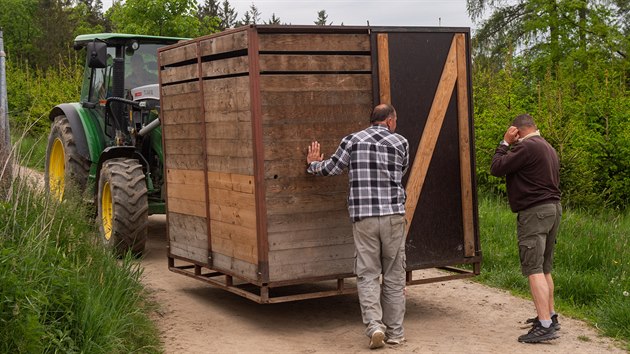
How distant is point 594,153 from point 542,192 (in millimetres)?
6384

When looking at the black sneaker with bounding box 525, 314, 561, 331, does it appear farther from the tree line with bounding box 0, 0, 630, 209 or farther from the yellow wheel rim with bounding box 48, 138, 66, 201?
the yellow wheel rim with bounding box 48, 138, 66, 201

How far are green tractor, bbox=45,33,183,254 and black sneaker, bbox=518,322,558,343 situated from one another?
15.2 feet

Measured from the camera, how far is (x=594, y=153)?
43.0ft

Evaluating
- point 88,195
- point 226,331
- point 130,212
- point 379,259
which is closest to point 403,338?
point 379,259

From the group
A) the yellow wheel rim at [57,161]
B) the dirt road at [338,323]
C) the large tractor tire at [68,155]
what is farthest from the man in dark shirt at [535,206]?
the yellow wheel rim at [57,161]

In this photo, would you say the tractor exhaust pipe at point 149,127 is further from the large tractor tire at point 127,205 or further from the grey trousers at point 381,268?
the grey trousers at point 381,268

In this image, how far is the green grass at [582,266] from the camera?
7789mm

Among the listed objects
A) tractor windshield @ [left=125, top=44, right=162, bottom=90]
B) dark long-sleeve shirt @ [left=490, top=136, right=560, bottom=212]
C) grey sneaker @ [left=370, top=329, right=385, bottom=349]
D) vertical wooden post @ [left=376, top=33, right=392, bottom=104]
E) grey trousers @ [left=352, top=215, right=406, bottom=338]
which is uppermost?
tractor windshield @ [left=125, top=44, right=162, bottom=90]

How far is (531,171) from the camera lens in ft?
23.6

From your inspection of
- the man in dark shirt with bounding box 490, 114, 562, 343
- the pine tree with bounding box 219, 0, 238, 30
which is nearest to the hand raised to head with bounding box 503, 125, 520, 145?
the man in dark shirt with bounding box 490, 114, 562, 343

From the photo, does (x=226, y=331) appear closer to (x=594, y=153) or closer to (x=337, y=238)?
(x=337, y=238)

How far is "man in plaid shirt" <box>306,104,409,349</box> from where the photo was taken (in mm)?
6930

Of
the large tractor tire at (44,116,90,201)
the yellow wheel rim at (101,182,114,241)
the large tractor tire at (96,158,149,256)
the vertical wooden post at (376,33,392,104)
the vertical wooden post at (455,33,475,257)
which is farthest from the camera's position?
the large tractor tire at (44,116,90,201)

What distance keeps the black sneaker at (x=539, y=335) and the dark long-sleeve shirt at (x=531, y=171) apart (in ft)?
3.19
